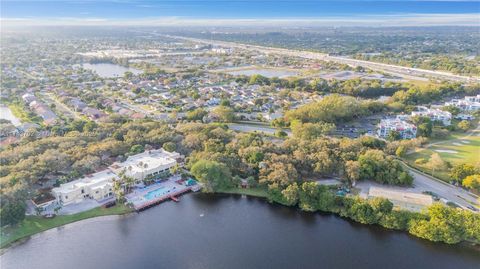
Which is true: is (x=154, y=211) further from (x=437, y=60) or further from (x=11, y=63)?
(x=437, y=60)

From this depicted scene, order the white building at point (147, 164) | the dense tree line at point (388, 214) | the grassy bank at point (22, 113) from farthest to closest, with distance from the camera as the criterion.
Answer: the grassy bank at point (22, 113)
the white building at point (147, 164)
the dense tree line at point (388, 214)

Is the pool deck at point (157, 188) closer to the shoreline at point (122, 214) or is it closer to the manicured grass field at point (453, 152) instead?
the shoreline at point (122, 214)

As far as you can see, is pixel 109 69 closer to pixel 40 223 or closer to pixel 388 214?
pixel 40 223

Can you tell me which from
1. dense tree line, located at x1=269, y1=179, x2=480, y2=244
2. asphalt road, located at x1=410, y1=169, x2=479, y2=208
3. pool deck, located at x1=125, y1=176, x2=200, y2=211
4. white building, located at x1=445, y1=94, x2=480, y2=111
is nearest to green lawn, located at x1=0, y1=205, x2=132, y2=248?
pool deck, located at x1=125, y1=176, x2=200, y2=211

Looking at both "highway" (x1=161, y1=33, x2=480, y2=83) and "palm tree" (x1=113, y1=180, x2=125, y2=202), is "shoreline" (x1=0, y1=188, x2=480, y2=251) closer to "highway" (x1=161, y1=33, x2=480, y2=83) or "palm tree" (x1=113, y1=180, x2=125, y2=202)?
"palm tree" (x1=113, y1=180, x2=125, y2=202)

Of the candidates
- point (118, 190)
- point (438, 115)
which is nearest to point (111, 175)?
point (118, 190)

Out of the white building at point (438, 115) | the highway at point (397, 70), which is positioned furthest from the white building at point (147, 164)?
the highway at point (397, 70)

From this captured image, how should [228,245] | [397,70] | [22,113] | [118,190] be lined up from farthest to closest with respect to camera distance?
[397,70], [22,113], [118,190], [228,245]
